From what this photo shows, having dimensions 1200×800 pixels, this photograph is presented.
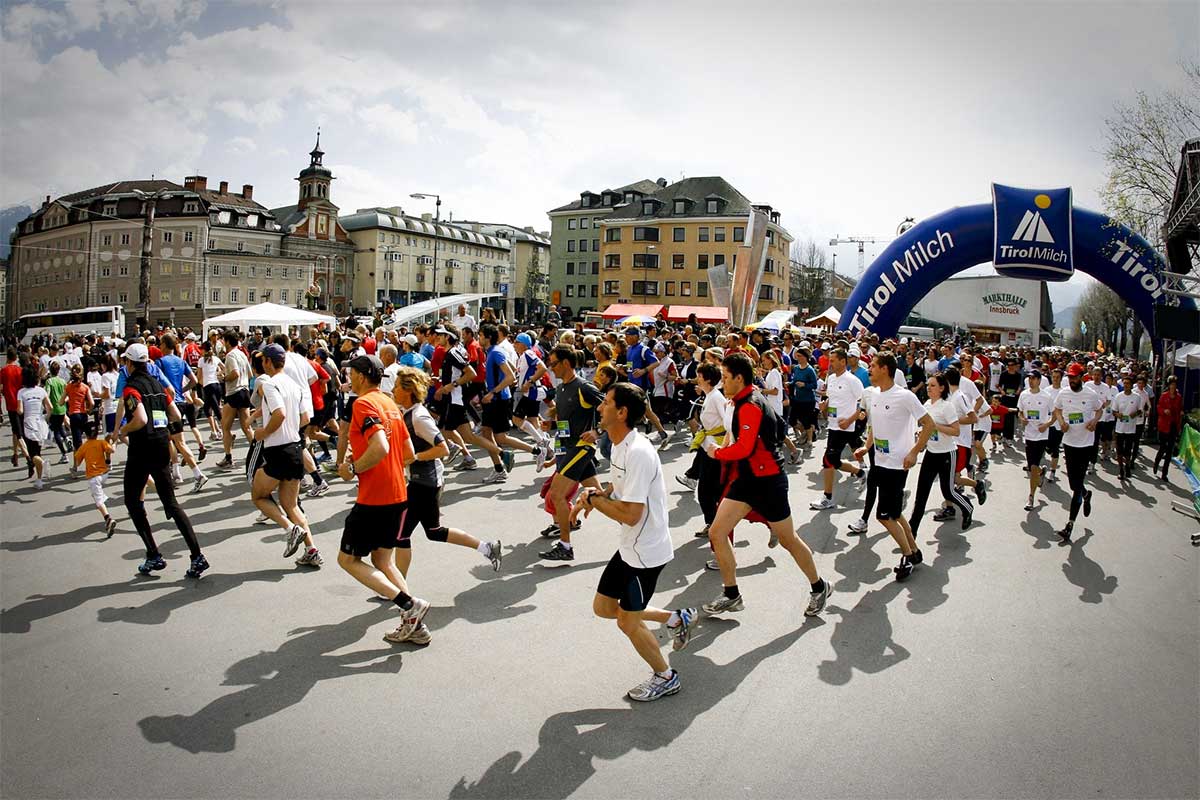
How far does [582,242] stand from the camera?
7719 centimetres

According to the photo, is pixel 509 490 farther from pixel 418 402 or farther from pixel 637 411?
pixel 637 411

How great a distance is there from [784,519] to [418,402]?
2.85 metres

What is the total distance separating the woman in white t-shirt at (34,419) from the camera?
9.39 metres

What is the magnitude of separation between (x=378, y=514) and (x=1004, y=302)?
55563mm

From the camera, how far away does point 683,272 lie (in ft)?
219

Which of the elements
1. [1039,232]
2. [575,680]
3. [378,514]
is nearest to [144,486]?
[378,514]

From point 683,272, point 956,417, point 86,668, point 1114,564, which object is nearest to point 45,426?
point 86,668

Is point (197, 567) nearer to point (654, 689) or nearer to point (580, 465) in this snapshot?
point (580, 465)

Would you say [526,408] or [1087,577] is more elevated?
[526,408]

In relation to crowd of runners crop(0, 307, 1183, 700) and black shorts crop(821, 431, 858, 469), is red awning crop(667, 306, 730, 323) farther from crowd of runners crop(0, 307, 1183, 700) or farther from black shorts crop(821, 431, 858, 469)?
black shorts crop(821, 431, 858, 469)

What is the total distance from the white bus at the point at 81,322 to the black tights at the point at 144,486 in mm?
40203

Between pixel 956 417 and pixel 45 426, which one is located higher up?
pixel 956 417

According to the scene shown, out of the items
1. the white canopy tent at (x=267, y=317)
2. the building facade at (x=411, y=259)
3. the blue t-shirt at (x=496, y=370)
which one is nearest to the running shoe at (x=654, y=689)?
the blue t-shirt at (x=496, y=370)

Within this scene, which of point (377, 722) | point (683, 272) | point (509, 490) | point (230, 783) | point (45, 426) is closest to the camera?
point (230, 783)
